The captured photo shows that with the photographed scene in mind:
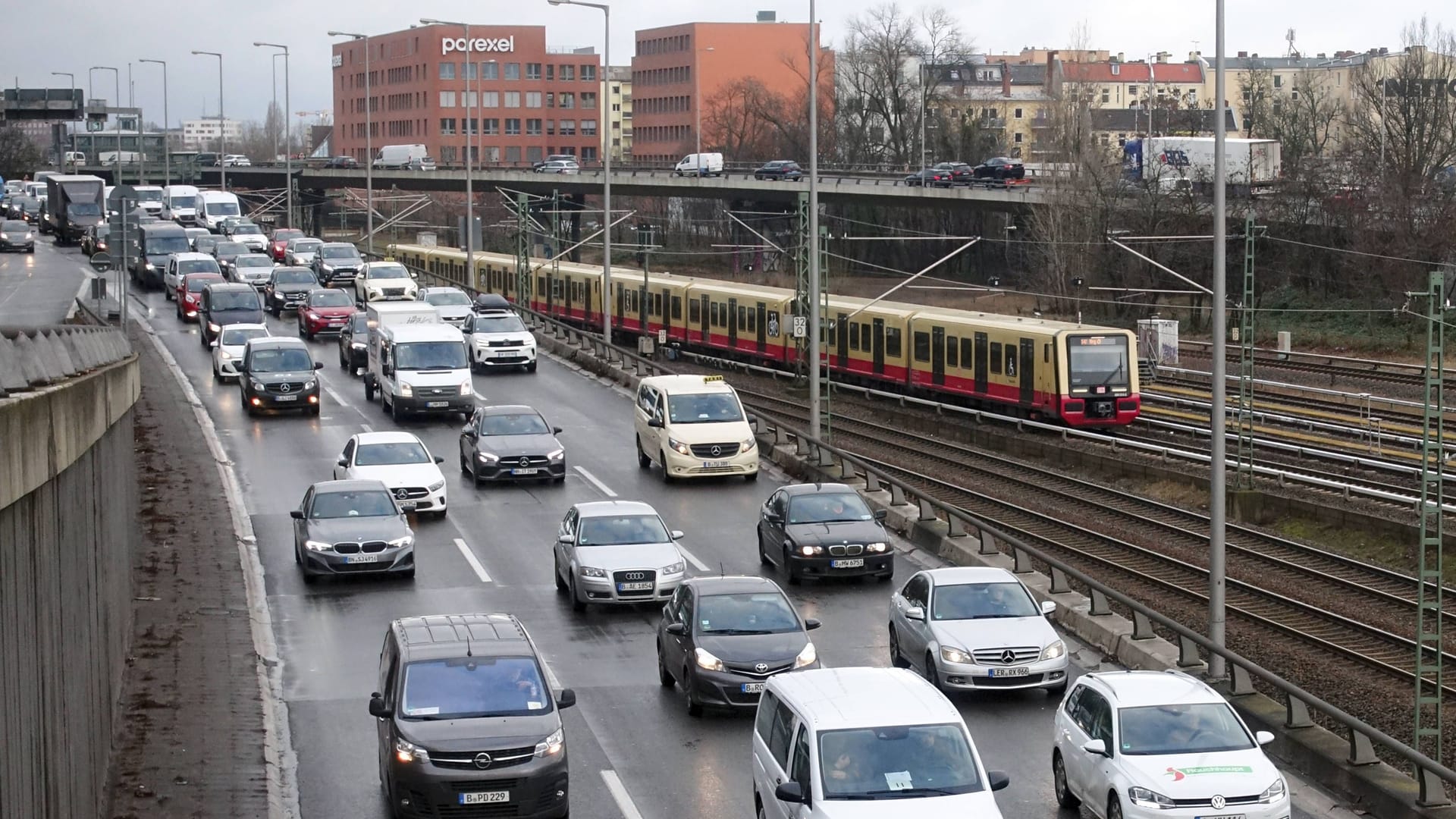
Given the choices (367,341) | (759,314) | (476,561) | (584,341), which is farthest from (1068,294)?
(476,561)

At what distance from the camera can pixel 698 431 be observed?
3275 cm

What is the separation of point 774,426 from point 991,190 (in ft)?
170

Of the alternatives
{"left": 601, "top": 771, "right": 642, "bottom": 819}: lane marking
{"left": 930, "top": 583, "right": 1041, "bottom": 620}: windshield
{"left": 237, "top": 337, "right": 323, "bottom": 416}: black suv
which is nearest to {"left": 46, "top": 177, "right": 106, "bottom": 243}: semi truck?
{"left": 237, "top": 337, "right": 323, "bottom": 416}: black suv

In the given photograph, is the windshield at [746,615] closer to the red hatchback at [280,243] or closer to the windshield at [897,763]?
the windshield at [897,763]

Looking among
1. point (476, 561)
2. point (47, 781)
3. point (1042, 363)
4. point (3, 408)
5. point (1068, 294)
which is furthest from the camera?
point (1068, 294)

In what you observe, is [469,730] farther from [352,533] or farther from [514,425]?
[514,425]

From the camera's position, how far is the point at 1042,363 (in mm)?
42906

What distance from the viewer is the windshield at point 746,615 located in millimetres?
18344

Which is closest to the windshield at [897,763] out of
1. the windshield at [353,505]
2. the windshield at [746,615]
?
the windshield at [746,615]

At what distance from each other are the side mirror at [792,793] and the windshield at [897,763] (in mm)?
174

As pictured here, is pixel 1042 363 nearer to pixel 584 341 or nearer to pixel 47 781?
pixel 584 341

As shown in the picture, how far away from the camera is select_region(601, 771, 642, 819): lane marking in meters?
14.9

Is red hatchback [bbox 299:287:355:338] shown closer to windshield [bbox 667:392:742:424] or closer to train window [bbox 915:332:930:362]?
train window [bbox 915:332:930:362]

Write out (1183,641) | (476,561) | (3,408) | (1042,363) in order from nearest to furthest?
1. (3,408)
2. (1183,641)
3. (476,561)
4. (1042,363)
